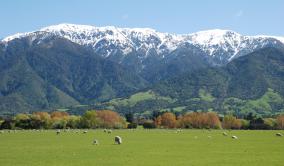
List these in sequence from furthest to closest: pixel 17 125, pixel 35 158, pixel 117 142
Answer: pixel 17 125 → pixel 117 142 → pixel 35 158

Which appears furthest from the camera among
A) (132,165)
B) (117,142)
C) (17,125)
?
(17,125)

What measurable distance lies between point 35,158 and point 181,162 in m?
13.9

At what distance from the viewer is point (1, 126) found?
18175cm

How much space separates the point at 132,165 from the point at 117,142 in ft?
101

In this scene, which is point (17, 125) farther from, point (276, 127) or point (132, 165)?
point (132, 165)

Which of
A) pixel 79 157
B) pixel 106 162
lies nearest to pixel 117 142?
pixel 79 157

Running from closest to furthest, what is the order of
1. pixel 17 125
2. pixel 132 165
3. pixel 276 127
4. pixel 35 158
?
pixel 132 165 → pixel 35 158 → pixel 17 125 → pixel 276 127

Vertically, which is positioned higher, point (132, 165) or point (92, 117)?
point (92, 117)

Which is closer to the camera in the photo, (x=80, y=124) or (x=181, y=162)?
(x=181, y=162)

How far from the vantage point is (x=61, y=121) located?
18938 centimetres

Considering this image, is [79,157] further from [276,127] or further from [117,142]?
[276,127]

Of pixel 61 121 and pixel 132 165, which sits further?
pixel 61 121

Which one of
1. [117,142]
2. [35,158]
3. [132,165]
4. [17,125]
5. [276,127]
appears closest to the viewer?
[132,165]

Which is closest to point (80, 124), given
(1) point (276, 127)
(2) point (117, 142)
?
(1) point (276, 127)
